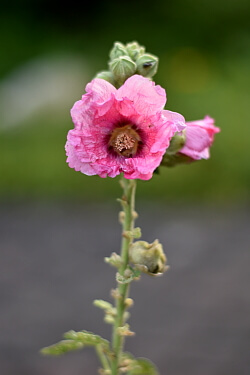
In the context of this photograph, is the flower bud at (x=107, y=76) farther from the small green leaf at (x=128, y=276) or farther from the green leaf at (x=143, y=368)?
the green leaf at (x=143, y=368)

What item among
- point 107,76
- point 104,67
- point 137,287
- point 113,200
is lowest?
point 107,76

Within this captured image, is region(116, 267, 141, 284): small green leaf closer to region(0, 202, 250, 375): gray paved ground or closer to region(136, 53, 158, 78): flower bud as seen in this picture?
region(136, 53, 158, 78): flower bud

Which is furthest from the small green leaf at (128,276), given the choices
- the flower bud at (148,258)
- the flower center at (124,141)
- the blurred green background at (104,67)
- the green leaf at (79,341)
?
the blurred green background at (104,67)

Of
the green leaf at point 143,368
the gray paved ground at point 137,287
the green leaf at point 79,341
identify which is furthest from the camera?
the gray paved ground at point 137,287

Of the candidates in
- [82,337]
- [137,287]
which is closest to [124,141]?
[82,337]

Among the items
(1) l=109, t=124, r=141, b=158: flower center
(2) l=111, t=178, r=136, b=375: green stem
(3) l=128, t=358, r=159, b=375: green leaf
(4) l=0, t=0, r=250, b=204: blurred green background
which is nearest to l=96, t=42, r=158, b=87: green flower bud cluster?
(1) l=109, t=124, r=141, b=158: flower center

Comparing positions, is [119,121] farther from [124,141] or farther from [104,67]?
[104,67]

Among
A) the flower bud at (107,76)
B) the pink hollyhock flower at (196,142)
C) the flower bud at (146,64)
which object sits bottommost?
the pink hollyhock flower at (196,142)
